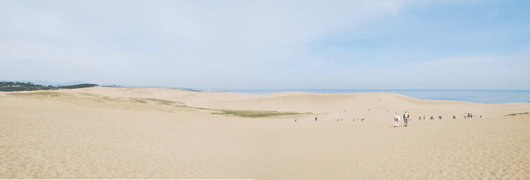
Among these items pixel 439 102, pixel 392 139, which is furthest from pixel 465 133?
pixel 439 102

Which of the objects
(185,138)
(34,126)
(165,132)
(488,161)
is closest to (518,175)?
(488,161)

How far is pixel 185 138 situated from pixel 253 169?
22.6 feet

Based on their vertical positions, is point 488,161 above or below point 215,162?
above

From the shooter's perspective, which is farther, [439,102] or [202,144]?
[439,102]

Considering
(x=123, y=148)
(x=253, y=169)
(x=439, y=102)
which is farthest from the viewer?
(x=439, y=102)

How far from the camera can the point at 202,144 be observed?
1399cm

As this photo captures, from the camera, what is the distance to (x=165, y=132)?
15898 millimetres

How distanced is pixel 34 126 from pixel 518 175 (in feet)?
71.6

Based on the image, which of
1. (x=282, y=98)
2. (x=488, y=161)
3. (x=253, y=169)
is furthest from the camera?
(x=282, y=98)

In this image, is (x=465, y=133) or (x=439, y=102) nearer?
(x=465, y=133)

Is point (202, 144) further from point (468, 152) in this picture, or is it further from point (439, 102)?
point (439, 102)

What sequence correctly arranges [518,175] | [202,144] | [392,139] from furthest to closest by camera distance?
[392,139] → [202,144] → [518,175]

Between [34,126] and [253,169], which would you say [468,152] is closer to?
[253,169]

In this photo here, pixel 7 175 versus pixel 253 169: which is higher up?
pixel 7 175
